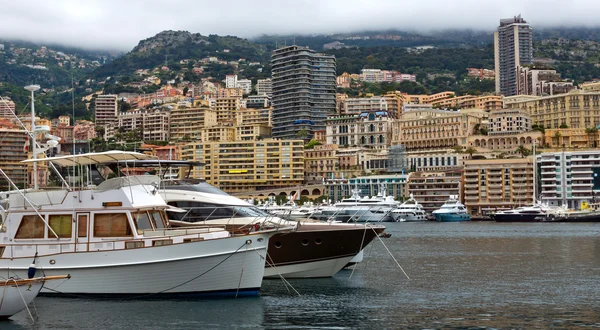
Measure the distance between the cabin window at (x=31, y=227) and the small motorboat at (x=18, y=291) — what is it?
4647mm

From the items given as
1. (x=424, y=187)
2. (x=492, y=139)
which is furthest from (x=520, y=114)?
(x=424, y=187)

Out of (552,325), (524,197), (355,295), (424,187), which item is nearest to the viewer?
(552,325)

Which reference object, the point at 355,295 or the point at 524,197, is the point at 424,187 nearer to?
the point at 524,197

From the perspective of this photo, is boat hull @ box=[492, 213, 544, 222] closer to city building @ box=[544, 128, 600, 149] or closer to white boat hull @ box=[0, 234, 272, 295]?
city building @ box=[544, 128, 600, 149]

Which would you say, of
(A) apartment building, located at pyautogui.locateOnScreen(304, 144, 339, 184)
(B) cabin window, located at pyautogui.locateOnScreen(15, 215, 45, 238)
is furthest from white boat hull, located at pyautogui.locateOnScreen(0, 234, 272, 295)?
(A) apartment building, located at pyautogui.locateOnScreen(304, 144, 339, 184)

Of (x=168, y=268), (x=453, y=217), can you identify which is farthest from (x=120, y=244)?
(x=453, y=217)

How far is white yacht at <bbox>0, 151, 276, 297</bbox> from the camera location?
94.0ft

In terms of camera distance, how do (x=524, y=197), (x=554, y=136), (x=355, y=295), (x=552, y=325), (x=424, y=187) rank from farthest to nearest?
1. (x=554, y=136)
2. (x=424, y=187)
3. (x=524, y=197)
4. (x=355, y=295)
5. (x=552, y=325)

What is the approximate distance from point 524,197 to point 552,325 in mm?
117924

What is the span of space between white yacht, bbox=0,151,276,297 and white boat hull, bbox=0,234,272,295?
0.03 m

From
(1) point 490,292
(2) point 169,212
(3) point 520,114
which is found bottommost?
(1) point 490,292

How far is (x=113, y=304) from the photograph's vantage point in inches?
1124

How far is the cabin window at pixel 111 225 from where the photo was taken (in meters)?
29.7

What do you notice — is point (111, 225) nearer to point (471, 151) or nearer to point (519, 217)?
point (519, 217)
